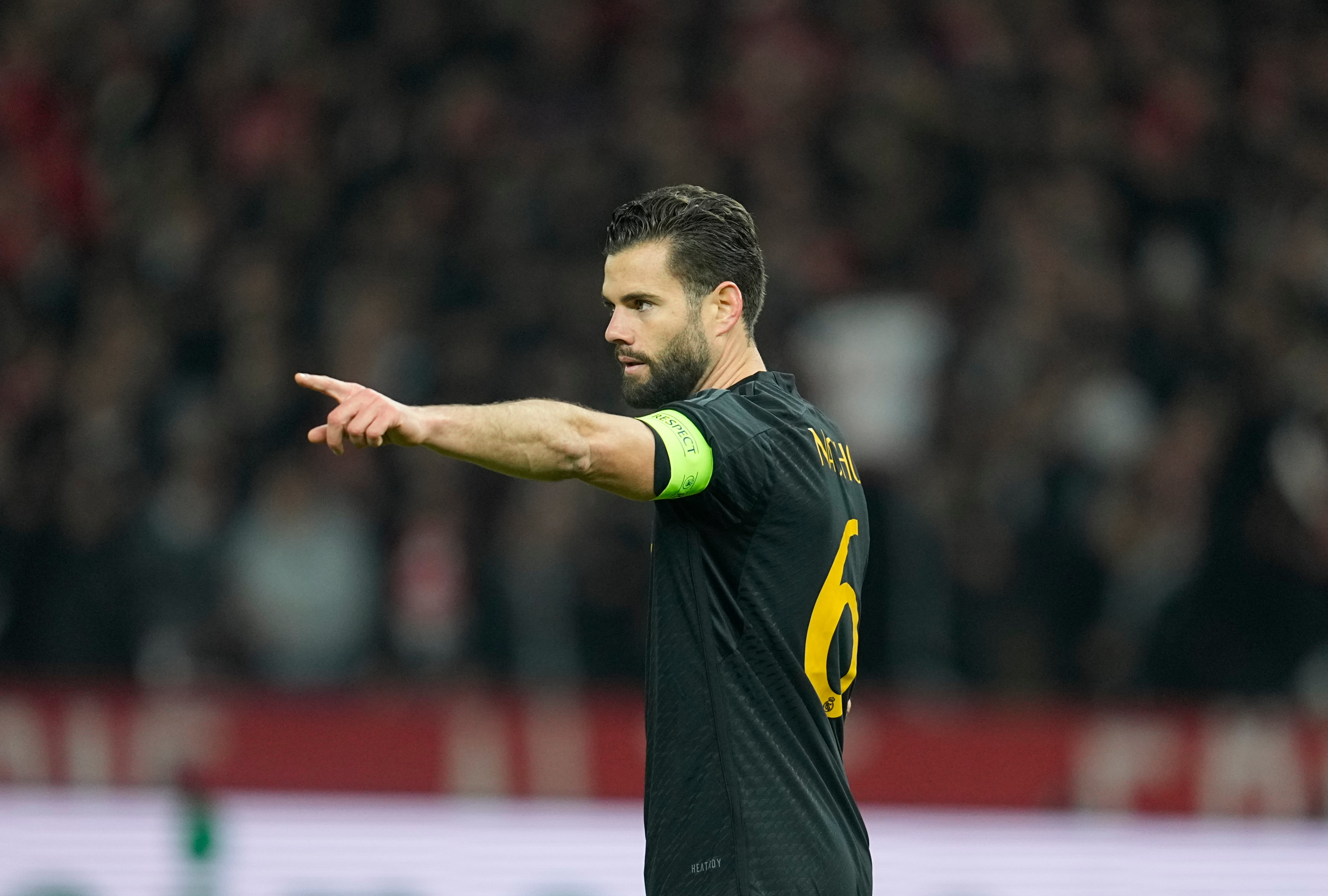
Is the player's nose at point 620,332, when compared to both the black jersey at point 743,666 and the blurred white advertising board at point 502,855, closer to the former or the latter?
the black jersey at point 743,666

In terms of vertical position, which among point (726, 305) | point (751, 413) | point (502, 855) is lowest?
point (502, 855)

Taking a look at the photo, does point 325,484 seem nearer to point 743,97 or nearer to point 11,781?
point 11,781

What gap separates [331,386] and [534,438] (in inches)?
13.6

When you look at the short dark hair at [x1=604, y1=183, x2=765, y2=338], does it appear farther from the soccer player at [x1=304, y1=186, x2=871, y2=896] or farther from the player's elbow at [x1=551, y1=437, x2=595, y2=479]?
the player's elbow at [x1=551, y1=437, x2=595, y2=479]

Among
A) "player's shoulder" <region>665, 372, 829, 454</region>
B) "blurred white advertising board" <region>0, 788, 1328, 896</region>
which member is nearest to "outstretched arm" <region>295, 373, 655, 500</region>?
"player's shoulder" <region>665, 372, 829, 454</region>

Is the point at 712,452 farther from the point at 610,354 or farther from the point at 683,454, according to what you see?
the point at 610,354

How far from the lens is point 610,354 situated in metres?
8.32

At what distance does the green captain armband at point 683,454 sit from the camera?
9.82ft

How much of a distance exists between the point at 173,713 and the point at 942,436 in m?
3.28

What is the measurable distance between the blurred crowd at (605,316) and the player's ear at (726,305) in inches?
141

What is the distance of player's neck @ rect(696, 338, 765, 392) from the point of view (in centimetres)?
335

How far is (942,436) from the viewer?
24.8 feet

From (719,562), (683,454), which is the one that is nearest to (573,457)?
(683,454)

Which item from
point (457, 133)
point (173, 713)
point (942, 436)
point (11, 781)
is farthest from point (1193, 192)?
point (11, 781)
